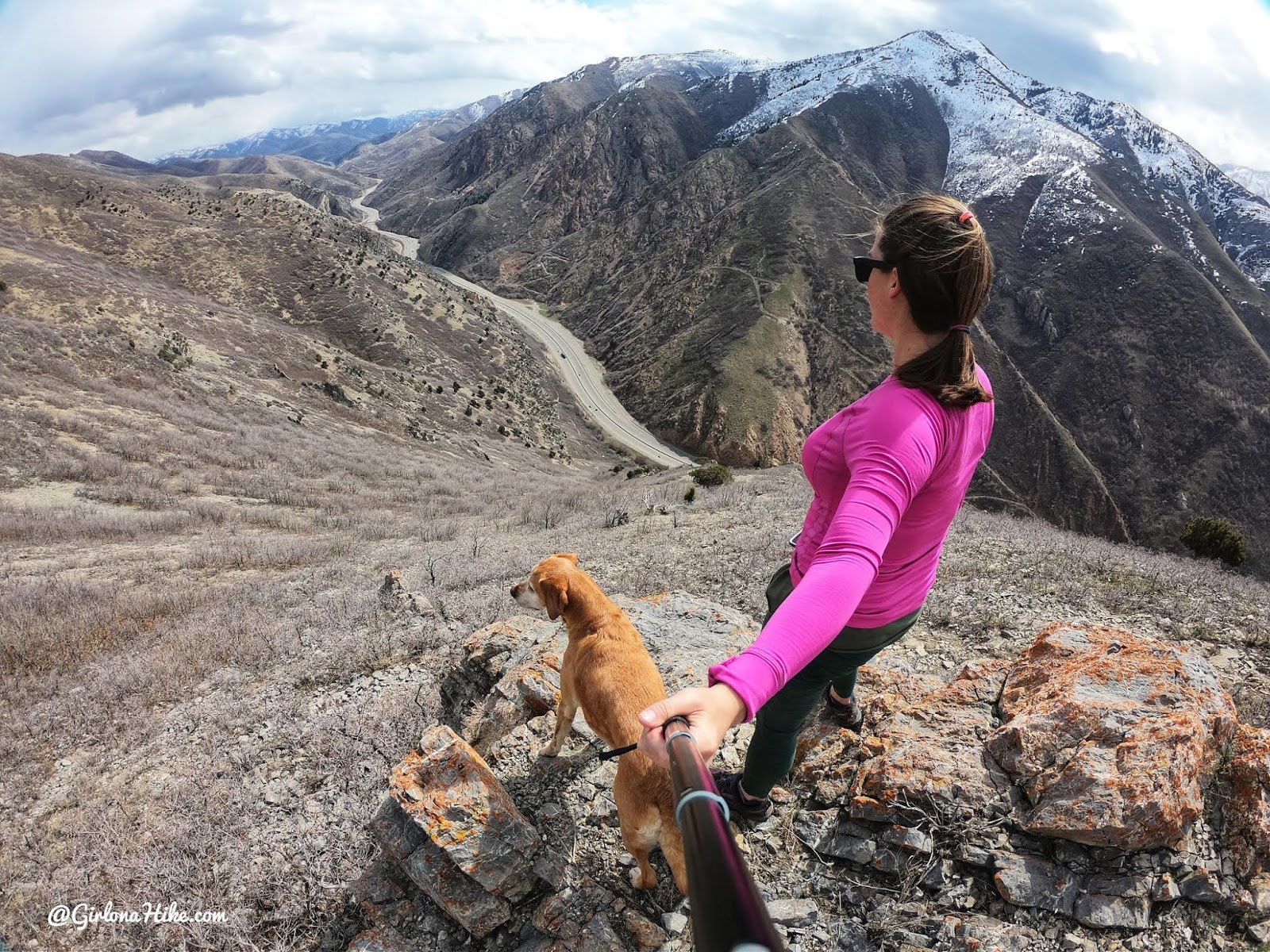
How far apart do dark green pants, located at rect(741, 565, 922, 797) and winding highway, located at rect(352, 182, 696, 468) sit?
47461 mm

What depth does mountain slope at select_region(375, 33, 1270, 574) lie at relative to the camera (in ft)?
218

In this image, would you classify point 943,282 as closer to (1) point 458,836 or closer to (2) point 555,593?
(2) point 555,593

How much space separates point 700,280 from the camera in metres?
80.8

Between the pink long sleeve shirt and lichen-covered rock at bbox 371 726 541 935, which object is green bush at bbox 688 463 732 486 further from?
the pink long sleeve shirt

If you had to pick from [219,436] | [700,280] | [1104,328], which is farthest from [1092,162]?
[219,436]

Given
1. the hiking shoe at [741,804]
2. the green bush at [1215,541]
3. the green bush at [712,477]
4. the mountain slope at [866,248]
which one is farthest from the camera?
the mountain slope at [866,248]

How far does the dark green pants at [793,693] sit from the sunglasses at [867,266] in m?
1.27

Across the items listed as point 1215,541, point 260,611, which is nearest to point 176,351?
point 260,611

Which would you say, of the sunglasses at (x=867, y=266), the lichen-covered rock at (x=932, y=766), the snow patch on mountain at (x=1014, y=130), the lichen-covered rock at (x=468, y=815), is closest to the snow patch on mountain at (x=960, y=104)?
the snow patch on mountain at (x=1014, y=130)

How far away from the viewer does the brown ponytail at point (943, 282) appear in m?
1.90

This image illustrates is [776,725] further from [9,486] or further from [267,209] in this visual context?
[267,209]

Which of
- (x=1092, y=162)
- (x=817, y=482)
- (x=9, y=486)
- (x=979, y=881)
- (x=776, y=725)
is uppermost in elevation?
(x=1092, y=162)

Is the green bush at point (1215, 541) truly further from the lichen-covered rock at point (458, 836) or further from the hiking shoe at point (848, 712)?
the lichen-covered rock at point (458, 836)

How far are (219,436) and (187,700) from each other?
1818cm
